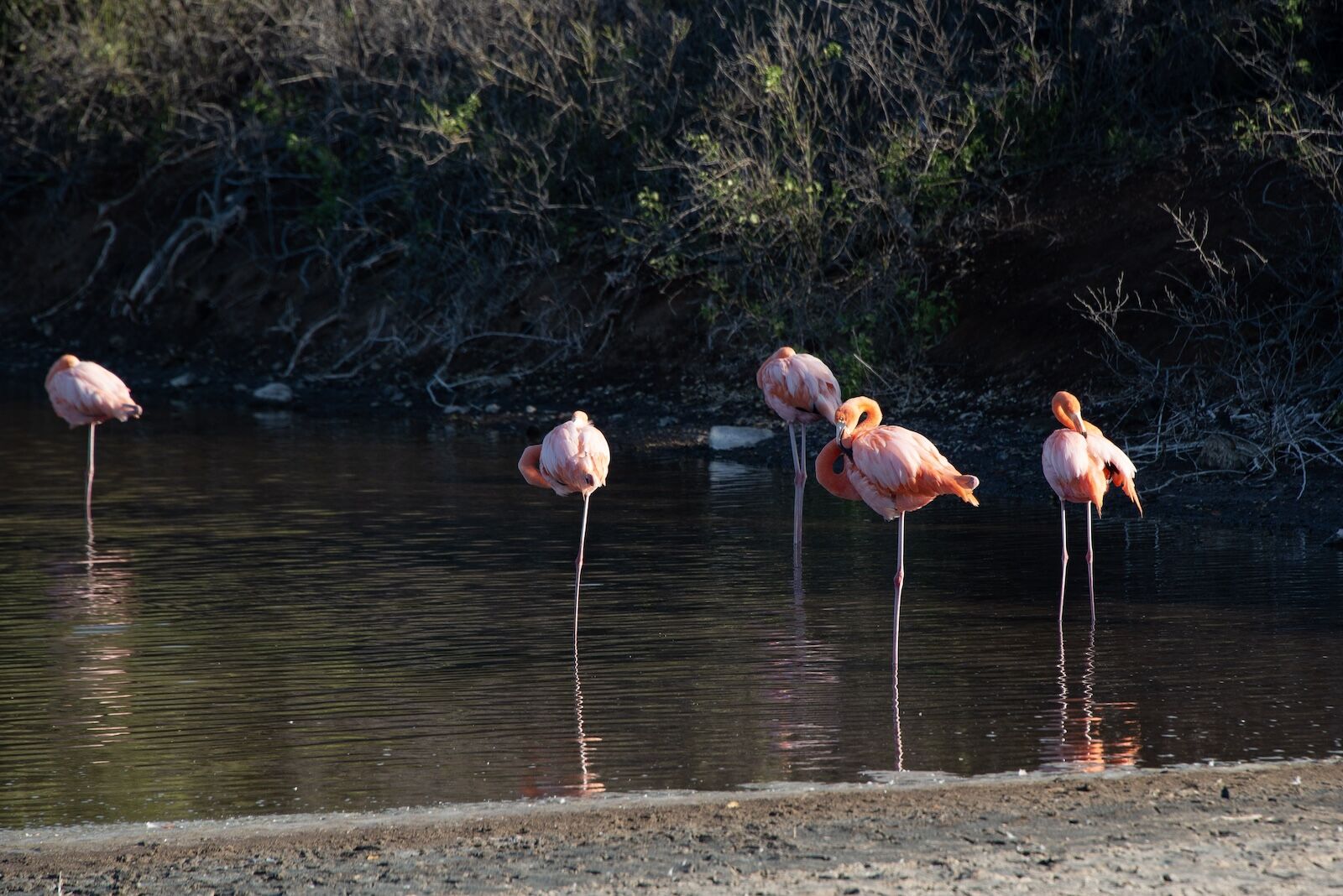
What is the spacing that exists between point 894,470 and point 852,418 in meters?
0.46

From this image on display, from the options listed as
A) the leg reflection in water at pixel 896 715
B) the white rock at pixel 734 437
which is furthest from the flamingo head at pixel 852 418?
the white rock at pixel 734 437

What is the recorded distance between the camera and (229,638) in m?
7.36

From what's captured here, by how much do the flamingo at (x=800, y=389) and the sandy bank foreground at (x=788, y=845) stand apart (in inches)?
197

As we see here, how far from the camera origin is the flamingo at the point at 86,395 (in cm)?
1198

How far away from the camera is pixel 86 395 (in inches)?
471

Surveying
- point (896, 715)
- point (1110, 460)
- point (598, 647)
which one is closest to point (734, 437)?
point (1110, 460)

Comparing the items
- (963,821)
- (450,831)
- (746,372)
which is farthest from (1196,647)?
(746,372)

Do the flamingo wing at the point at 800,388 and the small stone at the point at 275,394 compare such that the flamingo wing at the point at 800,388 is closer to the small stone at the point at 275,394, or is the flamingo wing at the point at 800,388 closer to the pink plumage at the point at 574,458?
the pink plumage at the point at 574,458

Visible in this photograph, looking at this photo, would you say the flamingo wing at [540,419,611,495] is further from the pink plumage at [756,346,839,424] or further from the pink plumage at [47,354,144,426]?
the pink plumage at [47,354,144,426]

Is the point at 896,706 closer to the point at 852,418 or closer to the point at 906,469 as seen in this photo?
the point at 906,469

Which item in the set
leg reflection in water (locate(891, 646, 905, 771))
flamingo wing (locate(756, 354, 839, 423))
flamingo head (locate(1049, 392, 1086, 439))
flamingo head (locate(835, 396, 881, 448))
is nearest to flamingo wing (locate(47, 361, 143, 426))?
flamingo wing (locate(756, 354, 839, 423))

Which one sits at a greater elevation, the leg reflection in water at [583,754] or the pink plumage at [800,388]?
the pink plumage at [800,388]

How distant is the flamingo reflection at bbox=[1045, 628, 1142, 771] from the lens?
18.1 ft

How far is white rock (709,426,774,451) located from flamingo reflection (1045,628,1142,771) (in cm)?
704
